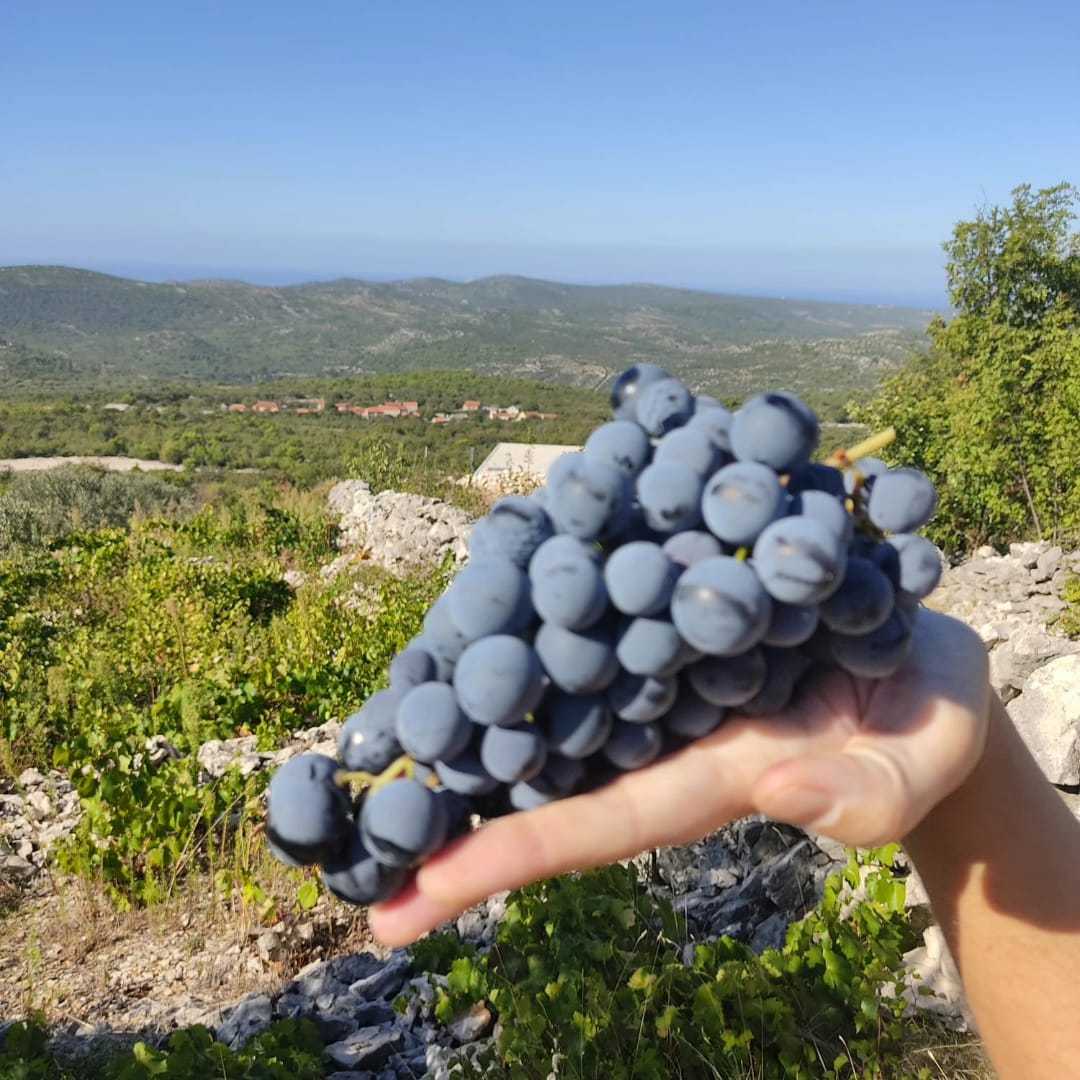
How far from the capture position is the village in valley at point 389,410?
5928 cm

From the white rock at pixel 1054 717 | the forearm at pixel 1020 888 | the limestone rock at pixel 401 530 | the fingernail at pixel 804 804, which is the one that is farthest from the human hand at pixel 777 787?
the limestone rock at pixel 401 530

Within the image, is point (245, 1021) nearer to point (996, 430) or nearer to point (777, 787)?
point (777, 787)

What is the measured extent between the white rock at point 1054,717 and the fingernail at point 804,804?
3651 millimetres

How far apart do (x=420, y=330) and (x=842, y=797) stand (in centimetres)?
14496

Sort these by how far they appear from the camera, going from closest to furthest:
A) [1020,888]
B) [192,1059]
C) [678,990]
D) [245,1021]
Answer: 1. [1020,888]
2. [192,1059]
3. [678,990]
4. [245,1021]

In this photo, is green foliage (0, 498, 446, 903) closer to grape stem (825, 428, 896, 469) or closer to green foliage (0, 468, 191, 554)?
green foliage (0, 468, 191, 554)

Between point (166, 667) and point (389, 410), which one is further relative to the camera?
point (389, 410)

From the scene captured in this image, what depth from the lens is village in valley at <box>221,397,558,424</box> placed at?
59281 mm

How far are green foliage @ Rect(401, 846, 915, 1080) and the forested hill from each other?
8274 centimetres

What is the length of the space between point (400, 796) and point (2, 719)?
665 centimetres

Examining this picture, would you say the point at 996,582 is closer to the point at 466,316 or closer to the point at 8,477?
the point at 8,477

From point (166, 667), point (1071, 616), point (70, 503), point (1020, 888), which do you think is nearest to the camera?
point (1020, 888)

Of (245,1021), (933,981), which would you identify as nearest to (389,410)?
(245,1021)

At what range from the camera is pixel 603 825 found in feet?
4.45
